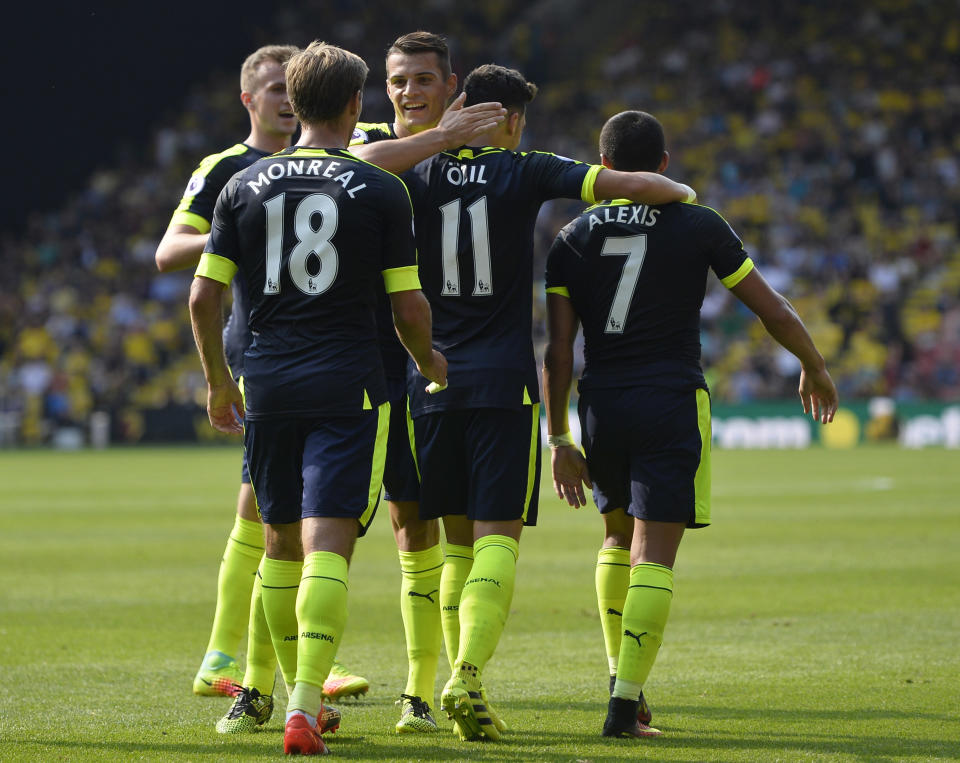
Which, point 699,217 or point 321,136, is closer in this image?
point 321,136

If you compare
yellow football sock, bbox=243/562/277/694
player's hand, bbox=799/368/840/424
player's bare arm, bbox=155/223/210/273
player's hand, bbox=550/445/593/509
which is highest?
player's bare arm, bbox=155/223/210/273

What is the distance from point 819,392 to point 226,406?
7.14 ft

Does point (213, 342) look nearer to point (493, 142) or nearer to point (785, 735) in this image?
point (493, 142)

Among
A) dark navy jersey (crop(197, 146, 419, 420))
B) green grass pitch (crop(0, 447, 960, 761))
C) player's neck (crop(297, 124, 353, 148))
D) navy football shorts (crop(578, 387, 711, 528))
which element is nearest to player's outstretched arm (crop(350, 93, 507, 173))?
player's neck (crop(297, 124, 353, 148))

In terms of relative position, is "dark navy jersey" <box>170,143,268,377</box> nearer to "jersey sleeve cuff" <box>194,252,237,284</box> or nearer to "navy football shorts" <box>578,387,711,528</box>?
"jersey sleeve cuff" <box>194,252,237,284</box>

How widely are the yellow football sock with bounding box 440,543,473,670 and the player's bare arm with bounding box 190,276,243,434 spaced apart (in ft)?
3.10

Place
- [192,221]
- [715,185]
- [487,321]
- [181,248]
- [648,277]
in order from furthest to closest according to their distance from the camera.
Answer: [715,185] → [192,221] → [181,248] → [648,277] → [487,321]

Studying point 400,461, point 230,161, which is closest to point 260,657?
point 400,461

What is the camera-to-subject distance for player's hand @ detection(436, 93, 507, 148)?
4.87 m

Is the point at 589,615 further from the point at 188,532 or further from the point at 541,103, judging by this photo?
the point at 541,103

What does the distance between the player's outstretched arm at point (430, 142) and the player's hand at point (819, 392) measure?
1480 mm

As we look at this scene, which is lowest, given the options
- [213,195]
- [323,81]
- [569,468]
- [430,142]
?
[569,468]

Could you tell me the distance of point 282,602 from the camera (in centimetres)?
484

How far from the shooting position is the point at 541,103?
3466cm
